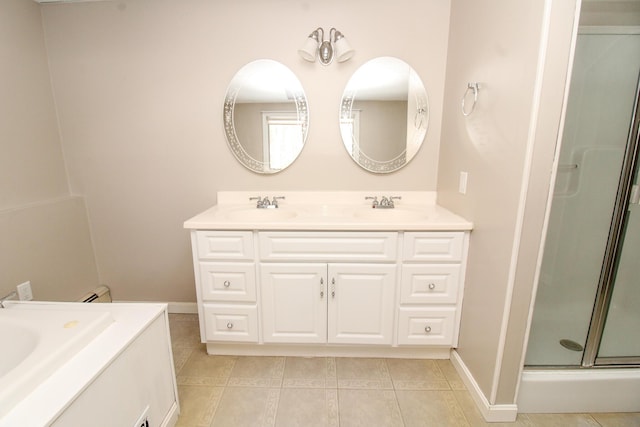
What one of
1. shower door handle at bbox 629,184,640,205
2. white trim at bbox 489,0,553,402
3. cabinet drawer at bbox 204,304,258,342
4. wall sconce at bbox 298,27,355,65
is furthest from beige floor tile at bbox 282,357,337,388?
wall sconce at bbox 298,27,355,65

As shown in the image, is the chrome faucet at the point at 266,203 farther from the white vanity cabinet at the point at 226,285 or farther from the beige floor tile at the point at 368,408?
the beige floor tile at the point at 368,408

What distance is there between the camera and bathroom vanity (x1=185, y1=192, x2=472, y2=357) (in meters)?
1.57

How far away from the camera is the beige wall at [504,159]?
107 centimetres

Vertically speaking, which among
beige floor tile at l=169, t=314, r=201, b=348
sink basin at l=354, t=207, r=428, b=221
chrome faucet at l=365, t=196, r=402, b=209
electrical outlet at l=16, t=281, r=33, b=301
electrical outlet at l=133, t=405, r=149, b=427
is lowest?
beige floor tile at l=169, t=314, r=201, b=348

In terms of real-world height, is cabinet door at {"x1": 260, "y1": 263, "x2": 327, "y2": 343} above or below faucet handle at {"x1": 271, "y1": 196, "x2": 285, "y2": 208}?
below

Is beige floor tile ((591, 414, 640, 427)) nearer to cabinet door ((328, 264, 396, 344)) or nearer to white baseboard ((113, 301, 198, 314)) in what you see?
cabinet door ((328, 264, 396, 344))

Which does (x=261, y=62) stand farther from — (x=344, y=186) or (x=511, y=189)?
(x=511, y=189)

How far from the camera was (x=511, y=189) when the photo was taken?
1204 millimetres

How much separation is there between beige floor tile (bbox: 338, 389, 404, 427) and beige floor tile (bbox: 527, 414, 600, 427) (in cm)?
63

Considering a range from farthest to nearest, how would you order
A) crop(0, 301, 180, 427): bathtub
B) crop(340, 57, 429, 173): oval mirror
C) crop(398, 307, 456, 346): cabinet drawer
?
1. crop(340, 57, 429, 173): oval mirror
2. crop(398, 307, 456, 346): cabinet drawer
3. crop(0, 301, 180, 427): bathtub

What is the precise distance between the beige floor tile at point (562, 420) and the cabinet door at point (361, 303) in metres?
0.73

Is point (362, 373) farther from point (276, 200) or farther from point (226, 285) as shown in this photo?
point (276, 200)

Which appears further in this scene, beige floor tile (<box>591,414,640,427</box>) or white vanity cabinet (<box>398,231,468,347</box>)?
white vanity cabinet (<box>398,231,468,347</box>)

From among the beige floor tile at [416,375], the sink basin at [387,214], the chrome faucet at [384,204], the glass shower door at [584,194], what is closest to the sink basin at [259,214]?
the sink basin at [387,214]
